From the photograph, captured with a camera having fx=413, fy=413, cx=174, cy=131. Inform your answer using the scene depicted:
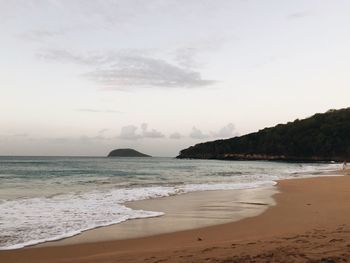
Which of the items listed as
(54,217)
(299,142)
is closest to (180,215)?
(54,217)

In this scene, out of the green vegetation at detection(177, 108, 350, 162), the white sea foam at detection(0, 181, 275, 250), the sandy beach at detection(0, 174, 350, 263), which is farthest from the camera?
the green vegetation at detection(177, 108, 350, 162)

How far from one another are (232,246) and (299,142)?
140657mm

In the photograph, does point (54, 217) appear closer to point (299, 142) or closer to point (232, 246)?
point (232, 246)

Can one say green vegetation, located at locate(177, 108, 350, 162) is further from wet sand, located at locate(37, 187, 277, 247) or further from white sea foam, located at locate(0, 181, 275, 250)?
white sea foam, located at locate(0, 181, 275, 250)

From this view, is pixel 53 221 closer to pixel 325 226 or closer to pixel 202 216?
pixel 202 216

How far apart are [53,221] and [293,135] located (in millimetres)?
146281

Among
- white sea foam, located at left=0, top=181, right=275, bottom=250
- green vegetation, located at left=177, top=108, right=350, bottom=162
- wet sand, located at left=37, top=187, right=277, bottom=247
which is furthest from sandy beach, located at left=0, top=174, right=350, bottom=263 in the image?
green vegetation, located at left=177, top=108, right=350, bottom=162

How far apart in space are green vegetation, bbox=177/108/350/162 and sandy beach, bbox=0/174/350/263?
11372 cm

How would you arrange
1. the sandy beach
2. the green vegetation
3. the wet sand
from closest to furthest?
the sandy beach, the wet sand, the green vegetation

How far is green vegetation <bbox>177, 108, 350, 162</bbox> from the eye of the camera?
128625mm

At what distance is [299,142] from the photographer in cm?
14200

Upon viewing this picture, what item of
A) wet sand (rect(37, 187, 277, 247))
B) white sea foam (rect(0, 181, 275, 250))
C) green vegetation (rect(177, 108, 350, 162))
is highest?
green vegetation (rect(177, 108, 350, 162))

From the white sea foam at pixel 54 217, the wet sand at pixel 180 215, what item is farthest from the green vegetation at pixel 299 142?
the white sea foam at pixel 54 217

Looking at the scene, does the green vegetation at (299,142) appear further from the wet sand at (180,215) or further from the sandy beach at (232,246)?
the sandy beach at (232,246)
